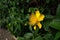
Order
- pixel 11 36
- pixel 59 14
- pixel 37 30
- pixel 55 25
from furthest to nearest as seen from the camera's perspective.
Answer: pixel 11 36
pixel 37 30
pixel 59 14
pixel 55 25

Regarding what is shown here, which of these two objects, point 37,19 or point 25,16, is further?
point 25,16

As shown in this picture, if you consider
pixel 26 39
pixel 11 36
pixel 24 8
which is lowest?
pixel 11 36

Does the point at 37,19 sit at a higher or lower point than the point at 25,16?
higher

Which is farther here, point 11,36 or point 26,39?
point 11,36

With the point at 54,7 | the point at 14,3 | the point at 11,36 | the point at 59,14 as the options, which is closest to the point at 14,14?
the point at 14,3

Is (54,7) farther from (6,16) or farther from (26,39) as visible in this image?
(6,16)

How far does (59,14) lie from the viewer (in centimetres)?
305

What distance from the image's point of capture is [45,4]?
372 centimetres

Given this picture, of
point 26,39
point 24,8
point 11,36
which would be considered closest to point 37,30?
point 26,39

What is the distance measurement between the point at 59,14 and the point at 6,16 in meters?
1.70

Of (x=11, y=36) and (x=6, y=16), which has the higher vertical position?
(x=6, y=16)

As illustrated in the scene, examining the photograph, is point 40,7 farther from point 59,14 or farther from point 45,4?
point 59,14

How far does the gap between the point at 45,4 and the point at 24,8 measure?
1.65ft

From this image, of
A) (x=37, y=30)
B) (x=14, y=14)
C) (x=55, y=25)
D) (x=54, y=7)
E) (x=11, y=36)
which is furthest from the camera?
(x=11, y=36)
